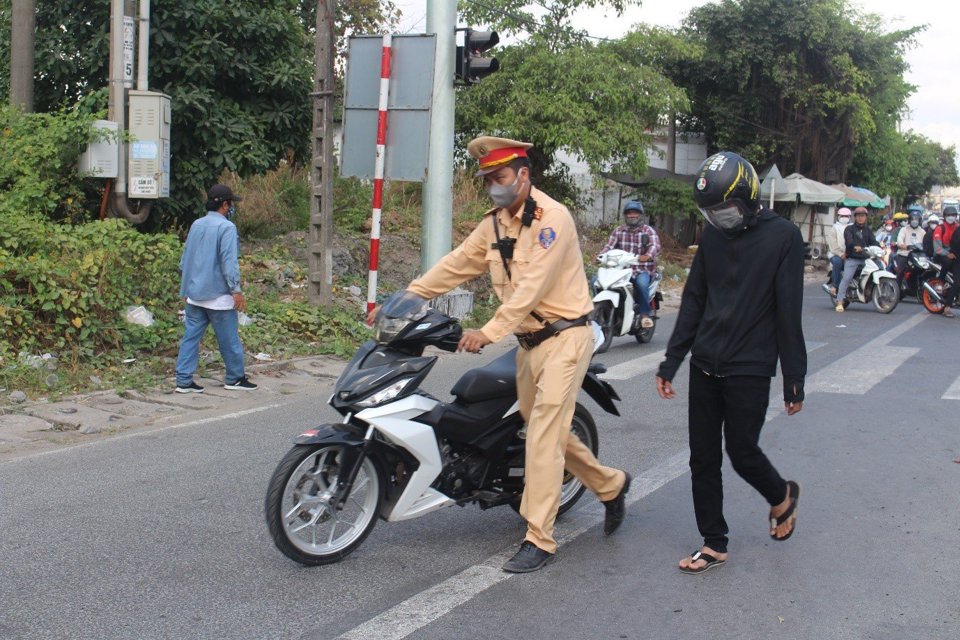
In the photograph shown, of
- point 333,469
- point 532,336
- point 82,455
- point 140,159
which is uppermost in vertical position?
point 140,159

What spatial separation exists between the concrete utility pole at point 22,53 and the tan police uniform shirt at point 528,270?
28.7ft

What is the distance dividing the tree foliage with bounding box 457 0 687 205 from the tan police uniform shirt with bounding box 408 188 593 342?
15.4 m

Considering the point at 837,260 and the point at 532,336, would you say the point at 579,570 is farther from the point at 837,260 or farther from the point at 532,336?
the point at 837,260

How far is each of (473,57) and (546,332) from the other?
7.81m

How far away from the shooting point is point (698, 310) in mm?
4609

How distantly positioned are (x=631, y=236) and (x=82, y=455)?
23.6 ft

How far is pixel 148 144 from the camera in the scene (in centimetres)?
1105

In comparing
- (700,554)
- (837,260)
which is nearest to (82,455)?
(700,554)

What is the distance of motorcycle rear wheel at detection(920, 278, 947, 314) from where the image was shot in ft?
54.1

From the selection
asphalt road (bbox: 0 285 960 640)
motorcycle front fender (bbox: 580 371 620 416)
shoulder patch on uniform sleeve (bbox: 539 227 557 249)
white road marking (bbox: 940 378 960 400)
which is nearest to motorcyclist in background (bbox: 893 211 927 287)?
white road marking (bbox: 940 378 960 400)

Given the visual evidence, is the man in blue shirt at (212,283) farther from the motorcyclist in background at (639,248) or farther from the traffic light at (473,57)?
the motorcyclist in background at (639,248)

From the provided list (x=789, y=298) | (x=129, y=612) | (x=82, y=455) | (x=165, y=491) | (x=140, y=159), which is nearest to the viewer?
(x=129, y=612)

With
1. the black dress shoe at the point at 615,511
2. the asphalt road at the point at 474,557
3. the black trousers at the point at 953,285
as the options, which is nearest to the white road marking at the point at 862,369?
the asphalt road at the point at 474,557

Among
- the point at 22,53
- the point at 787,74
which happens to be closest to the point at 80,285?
the point at 22,53
